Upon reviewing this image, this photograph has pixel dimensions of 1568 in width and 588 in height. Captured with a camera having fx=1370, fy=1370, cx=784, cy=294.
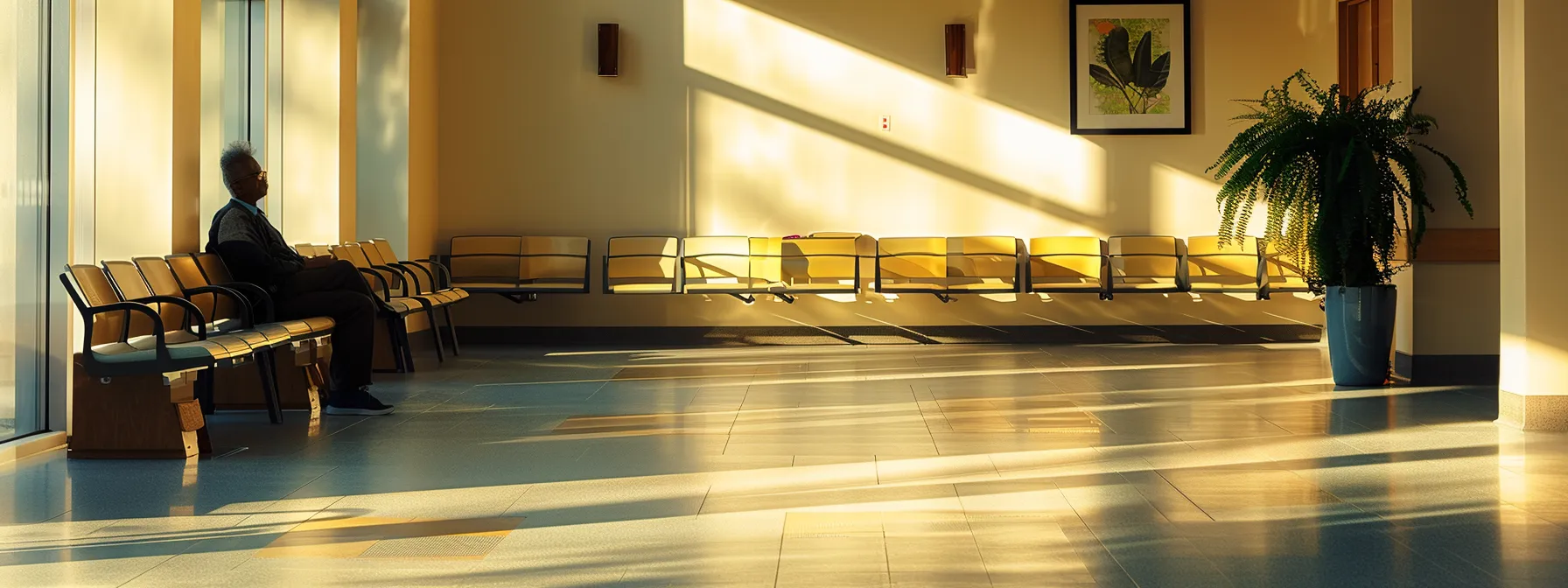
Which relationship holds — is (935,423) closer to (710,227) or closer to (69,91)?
(69,91)

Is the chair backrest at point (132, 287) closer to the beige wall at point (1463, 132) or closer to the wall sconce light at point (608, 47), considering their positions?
the wall sconce light at point (608, 47)

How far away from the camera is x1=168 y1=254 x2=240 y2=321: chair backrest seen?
5.68 meters

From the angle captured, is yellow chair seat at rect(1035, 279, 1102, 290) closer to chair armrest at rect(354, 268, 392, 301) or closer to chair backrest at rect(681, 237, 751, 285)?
chair backrest at rect(681, 237, 751, 285)

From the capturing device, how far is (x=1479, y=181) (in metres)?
7.40

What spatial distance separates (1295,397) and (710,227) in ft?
16.5

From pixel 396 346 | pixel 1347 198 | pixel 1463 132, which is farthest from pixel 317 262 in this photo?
pixel 1463 132

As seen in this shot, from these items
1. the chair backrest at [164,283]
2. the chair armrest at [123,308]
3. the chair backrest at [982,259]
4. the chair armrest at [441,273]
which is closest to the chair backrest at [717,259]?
the chair backrest at [982,259]

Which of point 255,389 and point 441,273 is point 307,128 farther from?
point 255,389

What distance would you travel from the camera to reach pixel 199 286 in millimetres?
5770

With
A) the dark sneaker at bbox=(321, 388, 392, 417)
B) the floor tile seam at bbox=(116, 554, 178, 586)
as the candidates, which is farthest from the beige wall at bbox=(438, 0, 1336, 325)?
the floor tile seam at bbox=(116, 554, 178, 586)

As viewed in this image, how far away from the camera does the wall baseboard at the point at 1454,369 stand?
24.4 feet

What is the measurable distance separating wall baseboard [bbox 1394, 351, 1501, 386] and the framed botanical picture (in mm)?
3411

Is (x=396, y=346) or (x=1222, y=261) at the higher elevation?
(x=1222, y=261)

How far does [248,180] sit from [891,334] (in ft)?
18.3
